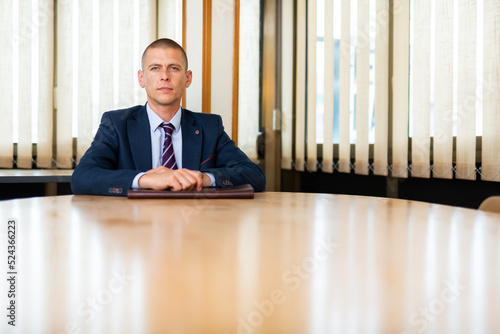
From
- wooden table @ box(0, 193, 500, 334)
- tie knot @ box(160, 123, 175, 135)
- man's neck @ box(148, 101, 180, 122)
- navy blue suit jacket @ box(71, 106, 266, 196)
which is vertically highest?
man's neck @ box(148, 101, 180, 122)

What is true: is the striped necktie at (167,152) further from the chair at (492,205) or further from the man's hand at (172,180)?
the chair at (492,205)

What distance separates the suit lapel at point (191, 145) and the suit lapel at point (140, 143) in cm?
17

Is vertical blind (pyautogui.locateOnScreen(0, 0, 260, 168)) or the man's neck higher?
vertical blind (pyautogui.locateOnScreen(0, 0, 260, 168))

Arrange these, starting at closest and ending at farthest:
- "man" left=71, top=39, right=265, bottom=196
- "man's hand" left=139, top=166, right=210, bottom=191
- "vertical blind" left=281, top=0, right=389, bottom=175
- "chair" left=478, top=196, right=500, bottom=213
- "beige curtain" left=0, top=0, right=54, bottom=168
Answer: "chair" left=478, top=196, right=500, bottom=213 < "man's hand" left=139, top=166, right=210, bottom=191 < "man" left=71, top=39, right=265, bottom=196 < "vertical blind" left=281, top=0, right=389, bottom=175 < "beige curtain" left=0, top=0, right=54, bottom=168

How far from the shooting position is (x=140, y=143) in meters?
1.80

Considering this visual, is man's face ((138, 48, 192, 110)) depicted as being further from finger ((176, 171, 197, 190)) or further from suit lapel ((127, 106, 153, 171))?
finger ((176, 171, 197, 190))

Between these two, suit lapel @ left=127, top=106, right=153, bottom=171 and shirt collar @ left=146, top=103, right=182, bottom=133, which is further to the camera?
shirt collar @ left=146, top=103, right=182, bottom=133

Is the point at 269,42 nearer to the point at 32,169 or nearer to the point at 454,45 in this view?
the point at 454,45

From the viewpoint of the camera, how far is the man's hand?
1.31 metres

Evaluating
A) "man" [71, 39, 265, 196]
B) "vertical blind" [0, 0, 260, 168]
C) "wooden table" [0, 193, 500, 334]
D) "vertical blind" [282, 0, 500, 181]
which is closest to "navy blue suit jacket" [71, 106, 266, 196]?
"man" [71, 39, 265, 196]

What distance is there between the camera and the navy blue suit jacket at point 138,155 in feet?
4.57

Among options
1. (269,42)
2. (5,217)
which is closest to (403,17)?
(269,42)

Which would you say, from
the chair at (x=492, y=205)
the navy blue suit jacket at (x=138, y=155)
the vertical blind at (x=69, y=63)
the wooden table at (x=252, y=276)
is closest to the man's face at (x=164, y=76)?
the navy blue suit jacket at (x=138, y=155)

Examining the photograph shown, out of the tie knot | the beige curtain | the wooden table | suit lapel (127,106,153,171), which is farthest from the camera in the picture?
the beige curtain
